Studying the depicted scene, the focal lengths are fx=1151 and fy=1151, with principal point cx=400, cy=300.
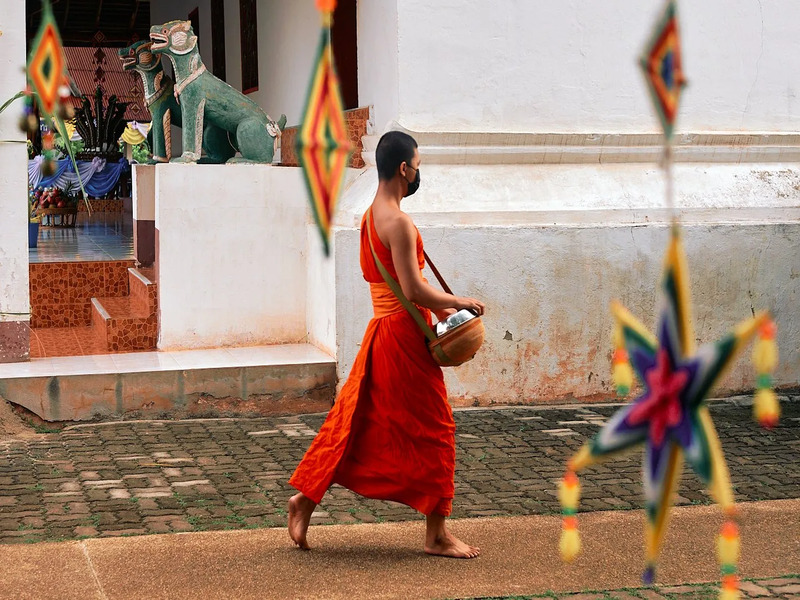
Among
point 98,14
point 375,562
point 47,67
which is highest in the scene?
point 98,14

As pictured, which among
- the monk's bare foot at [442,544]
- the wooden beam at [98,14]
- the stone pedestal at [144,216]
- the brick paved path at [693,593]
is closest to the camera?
the brick paved path at [693,593]

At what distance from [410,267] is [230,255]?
12.3 ft

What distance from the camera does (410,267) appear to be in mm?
4344

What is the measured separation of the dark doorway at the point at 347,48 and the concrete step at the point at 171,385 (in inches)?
85.2

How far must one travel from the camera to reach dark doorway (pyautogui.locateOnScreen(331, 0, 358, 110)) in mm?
8633

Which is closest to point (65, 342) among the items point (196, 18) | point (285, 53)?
point (285, 53)

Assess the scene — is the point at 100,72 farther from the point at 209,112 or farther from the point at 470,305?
the point at 470,305

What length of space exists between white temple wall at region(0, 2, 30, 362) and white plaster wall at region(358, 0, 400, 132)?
7.55ft

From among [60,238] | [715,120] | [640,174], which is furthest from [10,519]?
[60,238]

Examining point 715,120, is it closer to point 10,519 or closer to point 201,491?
point 201,491

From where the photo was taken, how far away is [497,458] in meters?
6.15

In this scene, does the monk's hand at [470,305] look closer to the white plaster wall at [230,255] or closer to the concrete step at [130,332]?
the white plaster wall at [230,255]

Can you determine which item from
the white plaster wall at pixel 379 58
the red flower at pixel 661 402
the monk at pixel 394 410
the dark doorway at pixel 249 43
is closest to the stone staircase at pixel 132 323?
the white plaster wall at pixel 379 58

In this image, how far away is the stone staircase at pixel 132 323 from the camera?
790cm
